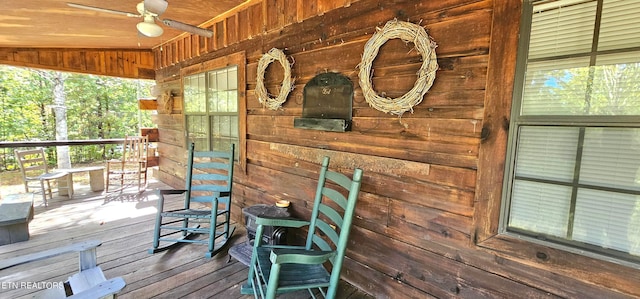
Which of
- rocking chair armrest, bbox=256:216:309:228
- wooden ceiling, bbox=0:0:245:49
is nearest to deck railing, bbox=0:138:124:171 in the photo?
wooden ceiling, bbox=0:0:245:49

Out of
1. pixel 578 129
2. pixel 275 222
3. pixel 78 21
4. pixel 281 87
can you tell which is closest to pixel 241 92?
pixel 281 87

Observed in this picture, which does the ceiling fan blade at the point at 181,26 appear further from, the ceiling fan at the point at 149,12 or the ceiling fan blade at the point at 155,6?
the ceiling fan blade at the point at 155,6

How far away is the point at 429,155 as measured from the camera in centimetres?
153

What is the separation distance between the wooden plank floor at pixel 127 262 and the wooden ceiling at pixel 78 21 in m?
2.23

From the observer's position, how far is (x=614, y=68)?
1.02 meters

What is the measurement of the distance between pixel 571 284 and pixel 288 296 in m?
1.57

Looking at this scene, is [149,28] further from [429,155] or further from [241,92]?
[429,155]

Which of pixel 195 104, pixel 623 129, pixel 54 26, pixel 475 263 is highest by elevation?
pixel 54 26

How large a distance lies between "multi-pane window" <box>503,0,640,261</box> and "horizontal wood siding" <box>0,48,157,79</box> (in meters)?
5.59

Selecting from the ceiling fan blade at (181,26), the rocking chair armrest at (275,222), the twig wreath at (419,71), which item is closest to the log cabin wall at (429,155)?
the twig wreath at (419,71)

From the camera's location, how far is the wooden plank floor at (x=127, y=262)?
1.87 metres

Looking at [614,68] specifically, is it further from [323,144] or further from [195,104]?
[195,104]

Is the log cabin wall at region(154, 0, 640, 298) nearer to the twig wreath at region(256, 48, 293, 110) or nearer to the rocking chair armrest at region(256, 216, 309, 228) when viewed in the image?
the twig wreath at region(256, 48, 293, 110)

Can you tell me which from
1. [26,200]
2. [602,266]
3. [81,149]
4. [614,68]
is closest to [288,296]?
[602,266]
